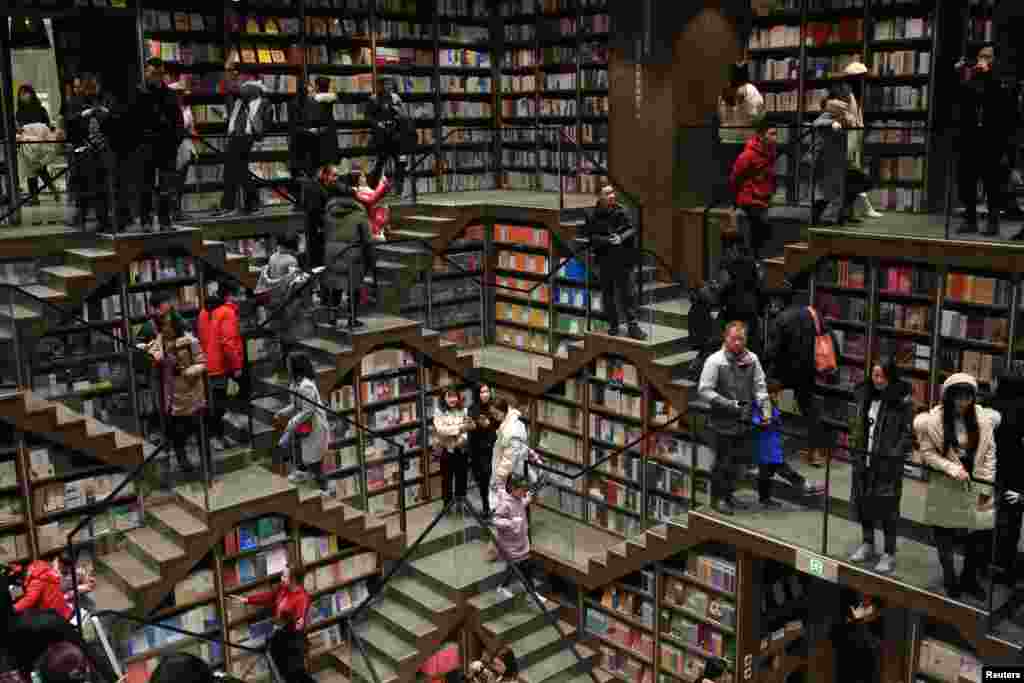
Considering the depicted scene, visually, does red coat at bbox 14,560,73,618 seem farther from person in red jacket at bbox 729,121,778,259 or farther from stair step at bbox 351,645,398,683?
person in red jacket at bbox 729,121,778,259

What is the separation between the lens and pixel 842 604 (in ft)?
→ 28.5

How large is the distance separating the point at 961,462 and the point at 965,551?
66cm

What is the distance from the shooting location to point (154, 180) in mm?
Result: 9461

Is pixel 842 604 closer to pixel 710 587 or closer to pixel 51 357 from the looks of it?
pixel 710 587

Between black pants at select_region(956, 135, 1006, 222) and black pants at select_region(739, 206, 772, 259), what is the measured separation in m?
1.74

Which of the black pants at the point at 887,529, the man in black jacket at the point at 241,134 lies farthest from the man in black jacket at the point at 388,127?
the black pants at the point at 887,529

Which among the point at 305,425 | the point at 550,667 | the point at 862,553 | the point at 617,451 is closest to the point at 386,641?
the point at 550,667

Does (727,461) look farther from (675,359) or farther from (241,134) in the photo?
(241,134)

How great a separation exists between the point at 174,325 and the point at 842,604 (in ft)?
20.4

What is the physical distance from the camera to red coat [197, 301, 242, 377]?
8453 millimetres

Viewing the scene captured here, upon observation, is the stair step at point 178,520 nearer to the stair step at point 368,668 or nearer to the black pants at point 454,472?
the stair step at point 368,668

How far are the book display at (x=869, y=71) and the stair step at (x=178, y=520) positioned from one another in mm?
6102

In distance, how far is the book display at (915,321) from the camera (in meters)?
7.96


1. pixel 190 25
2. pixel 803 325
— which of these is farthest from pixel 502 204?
pixel 803 325
